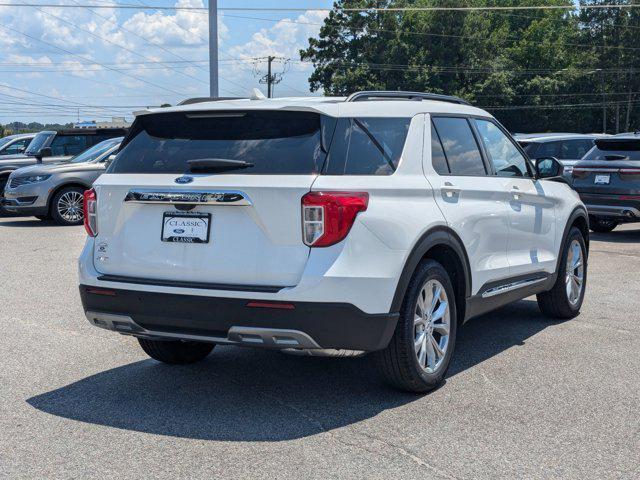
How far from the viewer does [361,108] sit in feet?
17.3

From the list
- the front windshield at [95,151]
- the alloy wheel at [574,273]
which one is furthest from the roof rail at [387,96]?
the front windshield at [95,151]

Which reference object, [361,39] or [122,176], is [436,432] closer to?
[122,176]

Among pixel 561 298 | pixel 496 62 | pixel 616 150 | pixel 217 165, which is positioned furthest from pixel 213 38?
pixel 496 62

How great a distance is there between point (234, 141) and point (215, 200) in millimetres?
398

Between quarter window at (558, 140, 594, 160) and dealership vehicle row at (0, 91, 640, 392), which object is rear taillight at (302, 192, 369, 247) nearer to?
dealership vehicle row at (0, 91, 640, 392)

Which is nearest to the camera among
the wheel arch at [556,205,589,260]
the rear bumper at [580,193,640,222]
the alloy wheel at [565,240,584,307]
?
the wheel arch at [556,205,589,260]

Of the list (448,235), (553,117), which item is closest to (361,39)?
(553,117)

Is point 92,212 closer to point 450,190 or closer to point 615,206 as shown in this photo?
point 450,190

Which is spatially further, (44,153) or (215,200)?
(44,153)

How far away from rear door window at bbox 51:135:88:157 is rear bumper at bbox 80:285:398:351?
15816 mm

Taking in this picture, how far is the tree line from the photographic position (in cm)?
7400

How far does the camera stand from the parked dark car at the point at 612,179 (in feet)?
47.1

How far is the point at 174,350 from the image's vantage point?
243 inches

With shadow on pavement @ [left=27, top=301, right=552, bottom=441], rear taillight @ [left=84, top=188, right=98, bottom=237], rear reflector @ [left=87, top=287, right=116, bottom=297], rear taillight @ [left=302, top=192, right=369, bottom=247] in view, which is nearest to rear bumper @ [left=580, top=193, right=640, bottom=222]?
shadow on pavement @ [left=27, top=301, right=552, bottom=441]
